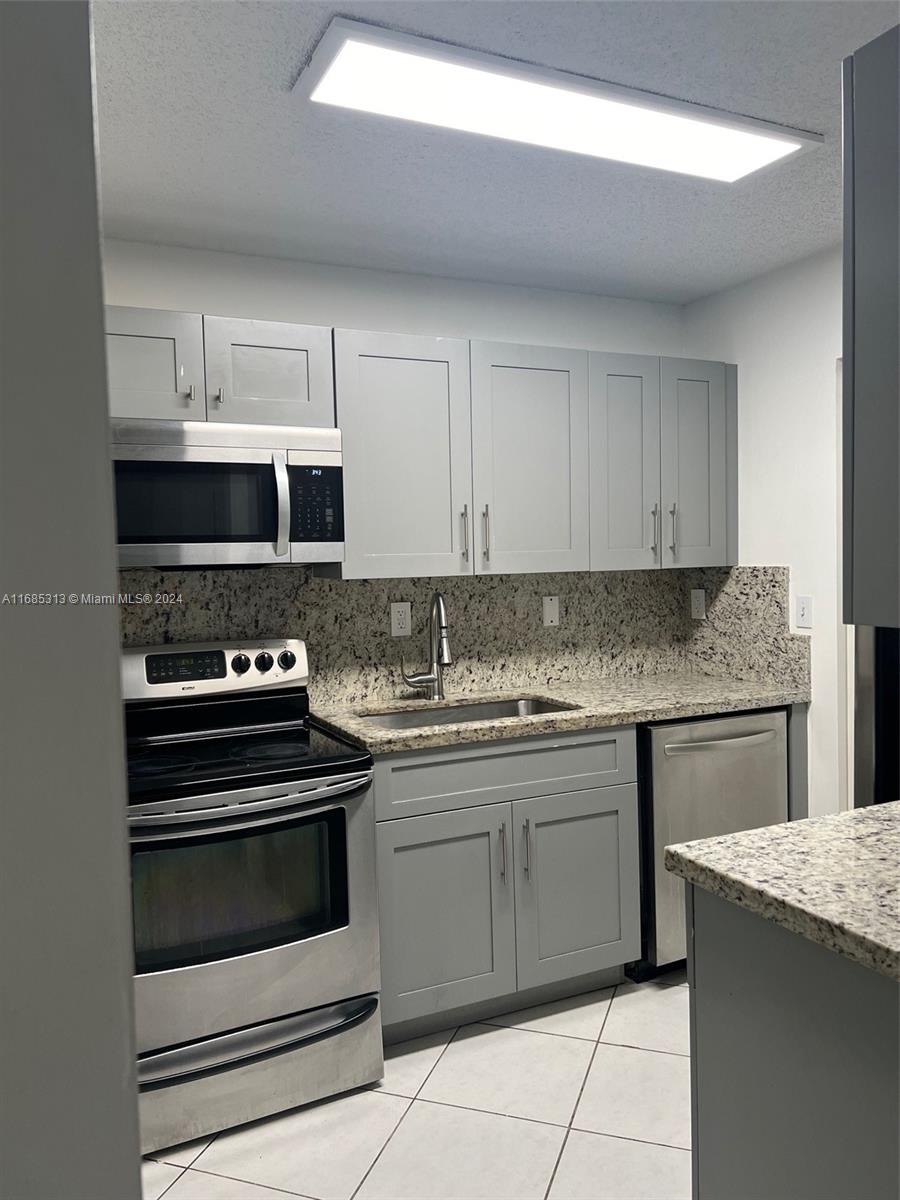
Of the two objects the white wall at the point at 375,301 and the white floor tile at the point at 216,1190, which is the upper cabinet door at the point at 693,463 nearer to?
the white wall at the point at 375,301

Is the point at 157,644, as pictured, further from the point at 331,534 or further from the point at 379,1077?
the point at 379,1077

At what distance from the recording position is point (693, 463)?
3.43 metres

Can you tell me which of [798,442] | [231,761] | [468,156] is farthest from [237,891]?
[798,442]

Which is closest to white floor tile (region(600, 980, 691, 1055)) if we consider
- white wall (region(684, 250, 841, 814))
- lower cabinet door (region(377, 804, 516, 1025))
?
lower cabinet door (region(377, 804, 516, 1025))

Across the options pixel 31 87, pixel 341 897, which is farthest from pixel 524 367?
Answer: pixel 31 87

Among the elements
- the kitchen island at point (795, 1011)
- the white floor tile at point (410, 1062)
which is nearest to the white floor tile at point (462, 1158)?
the white floor tile at point (410, 1062)

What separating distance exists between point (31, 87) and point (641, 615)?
139 inches

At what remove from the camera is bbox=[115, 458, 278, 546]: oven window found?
2.40 metres

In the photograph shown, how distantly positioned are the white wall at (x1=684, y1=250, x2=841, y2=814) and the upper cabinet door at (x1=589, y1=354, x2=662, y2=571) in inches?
16.5

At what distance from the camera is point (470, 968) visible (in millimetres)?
2631

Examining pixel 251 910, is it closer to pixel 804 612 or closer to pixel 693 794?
pixel 693 794

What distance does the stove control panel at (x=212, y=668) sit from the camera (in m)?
2.53

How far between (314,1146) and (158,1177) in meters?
0.37

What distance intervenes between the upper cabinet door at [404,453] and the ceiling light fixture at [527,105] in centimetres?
87
